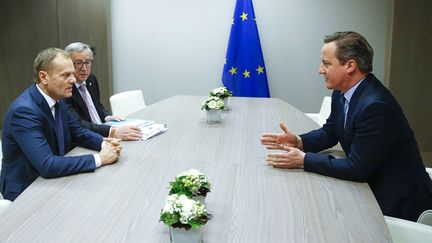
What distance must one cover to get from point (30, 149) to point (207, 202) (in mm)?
886

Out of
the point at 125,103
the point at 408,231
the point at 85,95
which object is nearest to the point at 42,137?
the point at 85,95

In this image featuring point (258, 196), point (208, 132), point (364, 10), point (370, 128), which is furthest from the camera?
point (364, 10)

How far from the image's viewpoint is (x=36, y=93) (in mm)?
2291

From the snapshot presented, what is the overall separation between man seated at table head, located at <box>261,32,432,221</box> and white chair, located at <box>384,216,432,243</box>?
37cm

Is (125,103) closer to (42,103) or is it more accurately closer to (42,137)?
(42,103)

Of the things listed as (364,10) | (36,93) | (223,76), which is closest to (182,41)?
(223,76)

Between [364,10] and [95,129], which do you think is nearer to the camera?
[95,129]

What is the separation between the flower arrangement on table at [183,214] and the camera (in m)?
1.36

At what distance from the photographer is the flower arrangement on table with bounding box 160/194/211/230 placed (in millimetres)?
1355

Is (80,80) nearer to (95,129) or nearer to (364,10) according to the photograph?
(95,129)

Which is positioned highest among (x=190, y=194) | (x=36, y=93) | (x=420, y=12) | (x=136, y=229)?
(x=420, y=12)

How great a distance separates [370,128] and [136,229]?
112cm

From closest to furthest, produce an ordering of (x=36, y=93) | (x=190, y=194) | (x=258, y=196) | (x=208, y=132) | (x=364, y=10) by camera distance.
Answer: (x=190, y=194)
(x=258, y=196)
(x=36, y=93)
(x=208, y=132)
(x=364, y=10)

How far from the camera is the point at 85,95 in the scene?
3.51m
